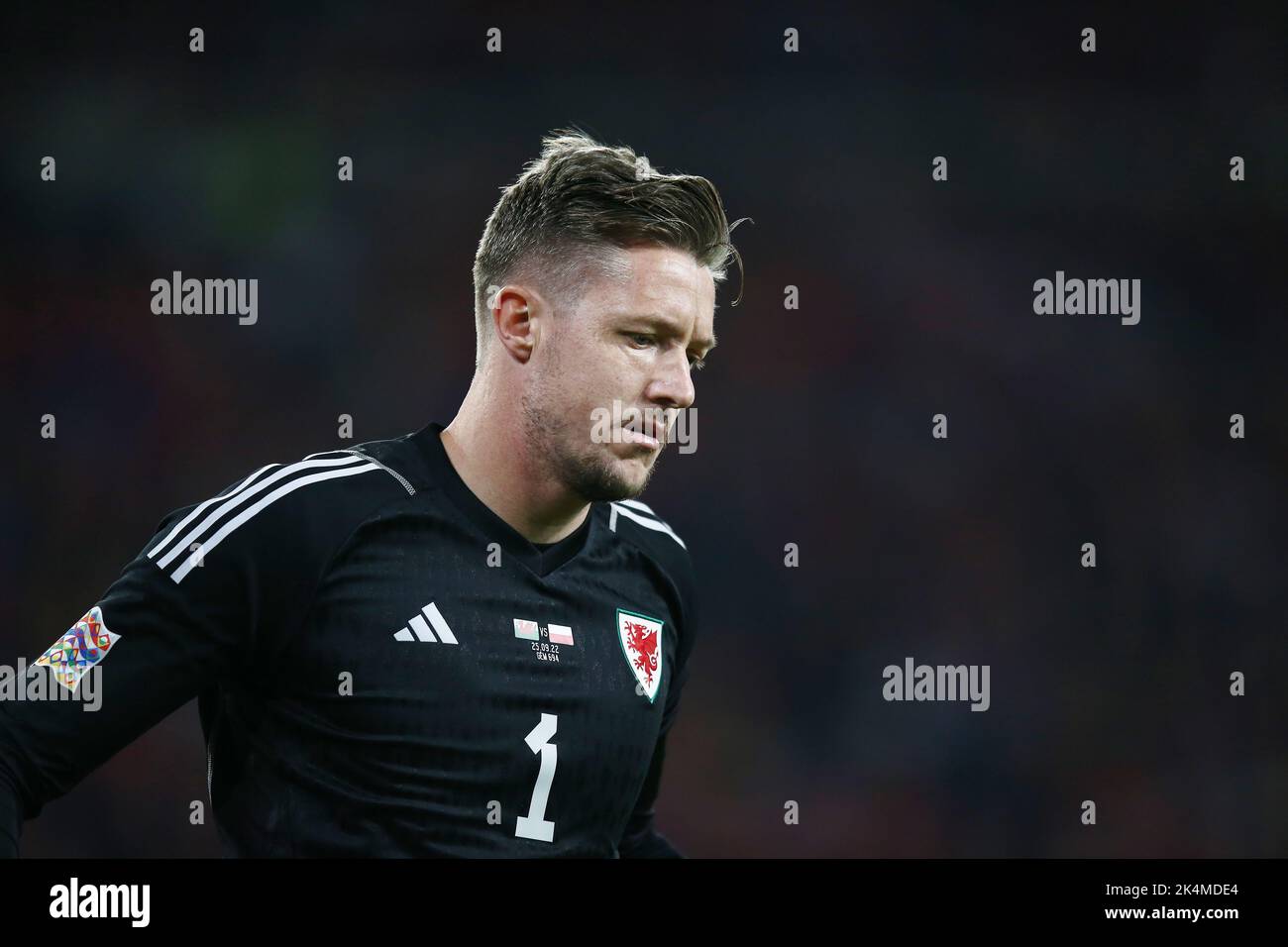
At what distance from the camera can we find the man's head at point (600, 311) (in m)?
2.61

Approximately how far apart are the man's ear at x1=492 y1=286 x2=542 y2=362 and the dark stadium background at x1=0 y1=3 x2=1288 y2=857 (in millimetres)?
4686

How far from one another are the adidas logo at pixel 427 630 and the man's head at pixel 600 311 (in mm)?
365

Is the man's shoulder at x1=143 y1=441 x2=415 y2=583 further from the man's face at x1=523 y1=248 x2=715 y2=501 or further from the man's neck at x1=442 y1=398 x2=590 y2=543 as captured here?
the man's face at x1=523 y1=248 x2=715 y2=501

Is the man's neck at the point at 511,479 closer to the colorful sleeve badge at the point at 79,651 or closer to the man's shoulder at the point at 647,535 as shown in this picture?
the man's shoulder at the point at 647,535

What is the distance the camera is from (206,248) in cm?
751

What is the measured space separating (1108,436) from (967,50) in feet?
8.11

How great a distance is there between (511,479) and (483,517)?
0.09 m

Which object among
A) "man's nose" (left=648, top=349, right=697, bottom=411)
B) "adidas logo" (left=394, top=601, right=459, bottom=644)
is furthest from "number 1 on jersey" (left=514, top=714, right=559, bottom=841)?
"man's nose" (left=648, top=349, right=697, bottom=411)

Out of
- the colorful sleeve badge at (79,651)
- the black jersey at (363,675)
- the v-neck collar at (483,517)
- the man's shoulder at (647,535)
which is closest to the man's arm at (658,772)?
the man's shoulder at (647,535)

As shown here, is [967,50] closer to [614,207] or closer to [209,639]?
[614,207]

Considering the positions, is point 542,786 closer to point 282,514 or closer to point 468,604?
point 468,604

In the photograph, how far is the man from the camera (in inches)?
92.3

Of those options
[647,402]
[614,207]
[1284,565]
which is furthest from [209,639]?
[1284,565]

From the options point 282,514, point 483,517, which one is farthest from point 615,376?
point 282,514
